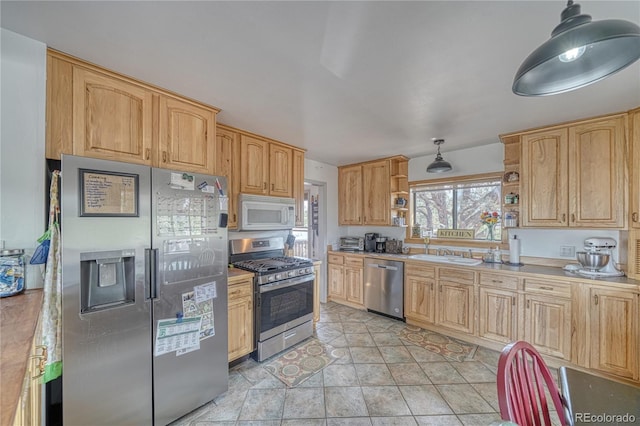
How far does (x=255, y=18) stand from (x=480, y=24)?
1137 millimetres

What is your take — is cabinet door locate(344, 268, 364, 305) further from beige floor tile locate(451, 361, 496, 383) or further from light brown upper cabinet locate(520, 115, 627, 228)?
light brown upper cabinet locate(520, 115, 627, 228)

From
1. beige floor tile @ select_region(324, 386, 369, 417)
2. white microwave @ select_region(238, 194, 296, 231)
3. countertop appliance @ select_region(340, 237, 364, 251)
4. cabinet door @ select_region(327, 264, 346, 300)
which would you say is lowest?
beige floor tile @ select_region(324, 386, 369, 417)

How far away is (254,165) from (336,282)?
2464 millimetres

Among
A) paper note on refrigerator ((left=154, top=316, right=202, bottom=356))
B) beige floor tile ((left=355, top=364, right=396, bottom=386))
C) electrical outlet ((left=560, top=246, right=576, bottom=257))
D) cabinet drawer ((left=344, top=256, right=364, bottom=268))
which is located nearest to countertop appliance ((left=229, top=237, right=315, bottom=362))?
paper note on refrigerator ((left=154, top=316, right=202, bottom=356))

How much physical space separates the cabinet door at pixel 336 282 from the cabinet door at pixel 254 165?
1992 millimetres

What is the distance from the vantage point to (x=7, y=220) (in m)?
1.40

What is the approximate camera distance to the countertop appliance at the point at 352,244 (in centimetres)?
442

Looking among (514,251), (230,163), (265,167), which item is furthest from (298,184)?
(514,251)

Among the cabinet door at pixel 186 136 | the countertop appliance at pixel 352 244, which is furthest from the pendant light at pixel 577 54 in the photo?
the countertop appliance at pixel 352 244

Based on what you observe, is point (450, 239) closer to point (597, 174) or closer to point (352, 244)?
point (352, 244)

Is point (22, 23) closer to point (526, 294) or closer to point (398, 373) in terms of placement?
point (398, 373)

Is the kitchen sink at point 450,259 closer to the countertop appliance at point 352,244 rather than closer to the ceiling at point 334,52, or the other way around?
the countertop appliance at point 352,244

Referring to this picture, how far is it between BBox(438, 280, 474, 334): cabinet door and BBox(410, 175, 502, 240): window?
0.91 metres

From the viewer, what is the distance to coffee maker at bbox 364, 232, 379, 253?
4.30m
